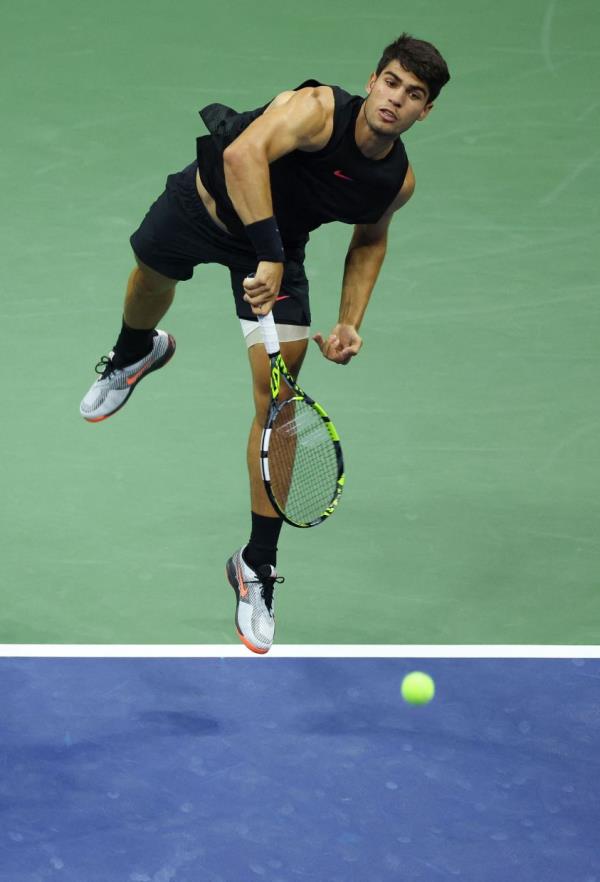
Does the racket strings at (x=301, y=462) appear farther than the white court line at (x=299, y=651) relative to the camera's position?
No

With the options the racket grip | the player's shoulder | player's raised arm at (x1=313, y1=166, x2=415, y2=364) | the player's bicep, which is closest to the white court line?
player's raised arm at (x1=313, y1=166, x2=415, y2=364)

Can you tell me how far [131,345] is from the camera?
7.80m

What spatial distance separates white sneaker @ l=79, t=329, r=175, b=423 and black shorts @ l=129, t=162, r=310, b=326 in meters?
0.97

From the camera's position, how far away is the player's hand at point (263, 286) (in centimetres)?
587

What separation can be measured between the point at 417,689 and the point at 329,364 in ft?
9.71

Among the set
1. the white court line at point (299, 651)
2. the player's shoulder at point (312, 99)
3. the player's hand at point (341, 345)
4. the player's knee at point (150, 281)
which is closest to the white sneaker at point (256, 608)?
the white court line at point (299, 651)

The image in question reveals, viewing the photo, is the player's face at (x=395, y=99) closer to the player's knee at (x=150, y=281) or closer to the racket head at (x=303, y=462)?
the racket head at (x=303, y=462)

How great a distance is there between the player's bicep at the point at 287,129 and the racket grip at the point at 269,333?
0.60m

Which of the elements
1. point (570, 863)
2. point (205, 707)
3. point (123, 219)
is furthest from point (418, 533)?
point (123, 219)

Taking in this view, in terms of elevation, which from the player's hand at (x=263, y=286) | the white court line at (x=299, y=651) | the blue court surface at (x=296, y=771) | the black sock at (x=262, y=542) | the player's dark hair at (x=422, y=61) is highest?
the player's dark hair at (x=422, y=61)

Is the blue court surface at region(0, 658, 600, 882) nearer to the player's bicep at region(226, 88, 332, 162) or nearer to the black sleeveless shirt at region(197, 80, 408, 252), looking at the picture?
the black sleeveless shirt at region(197, 80, 408, 252)

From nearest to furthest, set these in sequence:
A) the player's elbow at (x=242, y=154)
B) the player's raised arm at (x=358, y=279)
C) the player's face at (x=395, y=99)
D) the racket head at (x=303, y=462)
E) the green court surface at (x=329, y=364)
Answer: the player's elbow at (x=242, y=154)
the player's face at (x=395, y=99)
the racket head at (x=303, y=462)
the player's raised arm at (x=358, y=279)
the green court surface at (x=329, y=364)

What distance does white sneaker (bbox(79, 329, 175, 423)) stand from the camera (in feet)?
26.0

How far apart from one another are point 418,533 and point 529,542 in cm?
60
